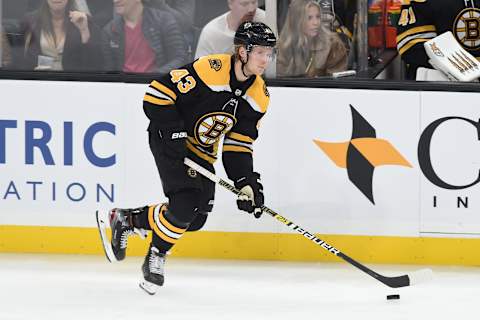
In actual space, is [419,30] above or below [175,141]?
above

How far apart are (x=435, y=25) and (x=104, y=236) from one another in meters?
1.83

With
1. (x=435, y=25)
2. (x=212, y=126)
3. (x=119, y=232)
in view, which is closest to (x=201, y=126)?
(x=212, y=126)

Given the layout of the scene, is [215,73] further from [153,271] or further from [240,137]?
[153,271]

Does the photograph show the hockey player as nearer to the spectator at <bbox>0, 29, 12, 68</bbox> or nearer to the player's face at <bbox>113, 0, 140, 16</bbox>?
the player's face at <bbox>113, 0, 140, 16</bbox>

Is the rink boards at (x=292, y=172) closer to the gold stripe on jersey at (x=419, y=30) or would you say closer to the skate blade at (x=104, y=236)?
the skate blade at (x=104, y=236)

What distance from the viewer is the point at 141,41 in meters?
5.20

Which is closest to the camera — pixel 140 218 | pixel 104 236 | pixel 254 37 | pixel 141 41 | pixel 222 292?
pixel 254 37

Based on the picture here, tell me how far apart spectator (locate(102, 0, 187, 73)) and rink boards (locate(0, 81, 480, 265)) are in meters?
0.15

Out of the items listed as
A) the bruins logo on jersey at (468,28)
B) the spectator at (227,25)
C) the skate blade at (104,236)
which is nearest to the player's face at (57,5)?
the spectator at (227,25)

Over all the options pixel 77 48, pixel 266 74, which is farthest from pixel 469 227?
pixel 77 48

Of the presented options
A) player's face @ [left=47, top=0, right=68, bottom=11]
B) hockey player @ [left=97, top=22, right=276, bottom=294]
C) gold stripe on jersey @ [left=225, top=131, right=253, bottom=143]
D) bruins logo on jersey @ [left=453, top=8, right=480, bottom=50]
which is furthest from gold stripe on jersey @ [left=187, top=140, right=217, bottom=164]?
bruins logo on jersey @ [left=453, top=8, right=480, bottom=50]

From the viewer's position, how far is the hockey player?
4.35 metres

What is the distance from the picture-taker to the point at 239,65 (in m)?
4.40

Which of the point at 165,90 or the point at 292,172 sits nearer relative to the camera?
the point at 165,90
